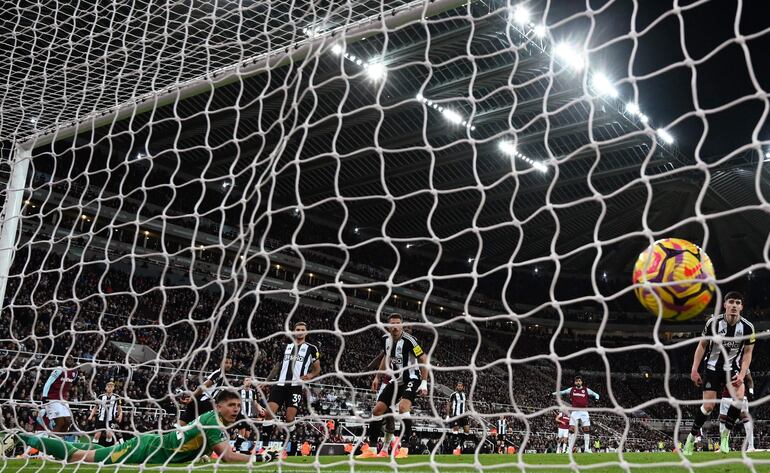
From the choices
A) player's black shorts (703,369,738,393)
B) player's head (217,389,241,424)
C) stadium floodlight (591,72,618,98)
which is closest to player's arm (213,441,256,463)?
player's head (217,389,241,424)

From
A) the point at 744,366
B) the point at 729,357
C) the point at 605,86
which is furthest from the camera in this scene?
the point at 605,86

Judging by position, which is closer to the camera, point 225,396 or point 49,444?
point 225,396

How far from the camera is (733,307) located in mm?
5863

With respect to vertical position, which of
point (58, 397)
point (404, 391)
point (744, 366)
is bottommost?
point (58, 397)

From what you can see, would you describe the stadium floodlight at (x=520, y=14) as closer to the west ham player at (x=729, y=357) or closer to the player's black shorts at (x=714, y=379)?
the west ham player at (x=729, y=357)

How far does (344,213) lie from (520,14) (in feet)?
33.1

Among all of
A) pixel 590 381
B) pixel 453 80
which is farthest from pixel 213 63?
pixel 590 381

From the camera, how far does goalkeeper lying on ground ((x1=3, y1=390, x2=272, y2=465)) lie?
4.40m

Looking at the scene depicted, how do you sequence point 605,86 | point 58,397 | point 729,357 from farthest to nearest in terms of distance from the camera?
point 58,397 → point 605,86 → point 729,357

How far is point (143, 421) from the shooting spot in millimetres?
16531

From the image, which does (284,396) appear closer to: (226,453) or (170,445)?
(170,445)

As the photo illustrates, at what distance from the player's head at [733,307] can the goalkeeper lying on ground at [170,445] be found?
4.34m

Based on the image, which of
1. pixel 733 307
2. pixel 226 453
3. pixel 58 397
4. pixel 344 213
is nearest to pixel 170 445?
pixel 226 453

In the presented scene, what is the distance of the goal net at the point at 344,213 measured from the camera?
4324 millimetres
